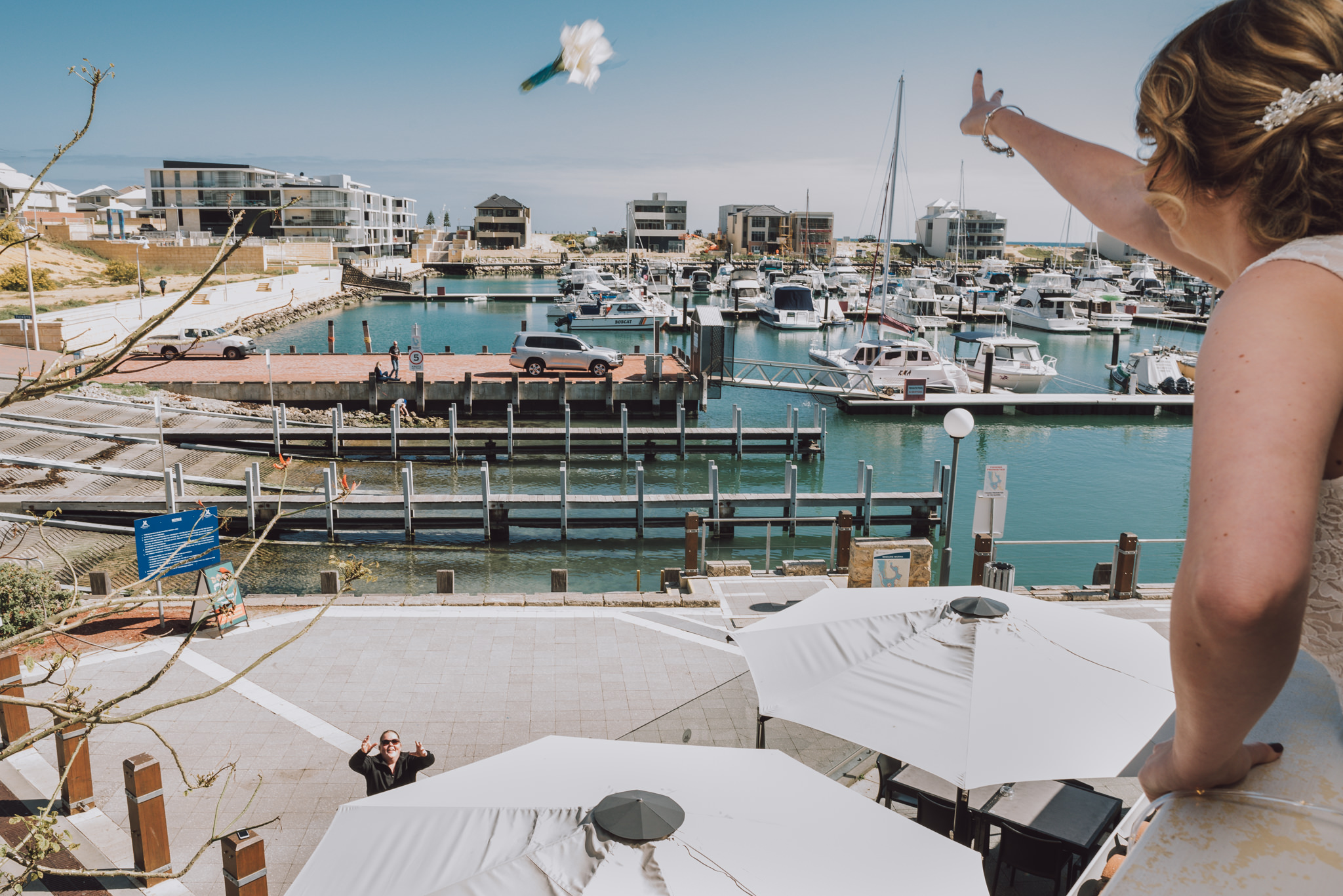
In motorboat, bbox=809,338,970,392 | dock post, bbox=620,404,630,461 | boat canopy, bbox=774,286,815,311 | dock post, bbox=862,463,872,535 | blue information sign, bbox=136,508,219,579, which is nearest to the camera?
blue information sign, bbox=136,508,219,579

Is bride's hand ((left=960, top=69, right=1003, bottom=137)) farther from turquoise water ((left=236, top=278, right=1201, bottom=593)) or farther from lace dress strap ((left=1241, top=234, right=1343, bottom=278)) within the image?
turquoise water ((left=236, top=278, right=1201, bottom=593))

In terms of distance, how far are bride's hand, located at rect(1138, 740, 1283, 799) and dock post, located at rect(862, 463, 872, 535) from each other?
22864 millimetres

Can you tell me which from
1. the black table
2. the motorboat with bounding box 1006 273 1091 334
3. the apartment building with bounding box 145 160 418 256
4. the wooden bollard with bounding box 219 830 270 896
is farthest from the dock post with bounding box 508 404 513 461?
the apartment building with bounding box 145 160 418 256

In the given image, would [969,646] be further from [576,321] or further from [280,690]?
[576,321]

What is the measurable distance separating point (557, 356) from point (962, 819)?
3220 cm

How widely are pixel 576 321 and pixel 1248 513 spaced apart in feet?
195

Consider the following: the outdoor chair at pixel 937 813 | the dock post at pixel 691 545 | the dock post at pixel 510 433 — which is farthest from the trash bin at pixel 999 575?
the dock post at pixel 510 433

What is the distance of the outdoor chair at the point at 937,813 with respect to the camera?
8.05 meters

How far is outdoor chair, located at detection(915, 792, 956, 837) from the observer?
8047 millimetres

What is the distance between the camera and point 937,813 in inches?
320

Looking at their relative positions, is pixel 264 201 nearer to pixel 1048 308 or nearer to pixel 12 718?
pixel 1048 308

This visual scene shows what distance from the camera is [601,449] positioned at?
1282 inches

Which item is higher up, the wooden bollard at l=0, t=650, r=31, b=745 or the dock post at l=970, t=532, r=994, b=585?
the dock post at l=970, t=532, r=994, b=585

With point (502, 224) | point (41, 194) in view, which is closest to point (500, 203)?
point (502, 224)
